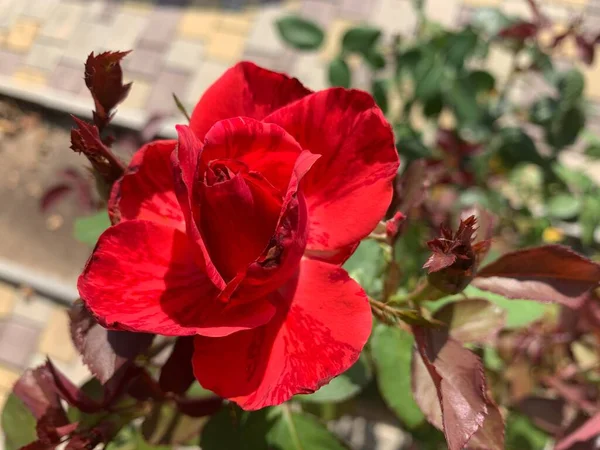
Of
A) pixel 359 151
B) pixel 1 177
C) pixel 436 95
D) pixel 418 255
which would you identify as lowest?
pixel 1 177

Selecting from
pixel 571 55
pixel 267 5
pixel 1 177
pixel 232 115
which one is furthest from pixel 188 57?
pixel 232 115

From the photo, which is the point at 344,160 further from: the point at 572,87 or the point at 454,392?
the point at 572,87

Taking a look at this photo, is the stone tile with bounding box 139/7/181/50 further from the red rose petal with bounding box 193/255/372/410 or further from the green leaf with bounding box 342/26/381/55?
the red rose petal with bounding box 193/255/372/410

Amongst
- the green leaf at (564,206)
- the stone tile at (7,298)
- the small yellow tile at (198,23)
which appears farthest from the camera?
the small yellow tile at (198,23)

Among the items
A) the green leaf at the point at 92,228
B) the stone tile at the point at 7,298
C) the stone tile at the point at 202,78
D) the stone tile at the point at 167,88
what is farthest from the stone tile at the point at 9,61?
the green leaf at the point at 92,228

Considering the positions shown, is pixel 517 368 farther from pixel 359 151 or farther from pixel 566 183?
pixel 359 151

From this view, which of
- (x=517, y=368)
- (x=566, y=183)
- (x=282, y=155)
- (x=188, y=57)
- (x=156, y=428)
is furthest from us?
(x=188, y=57)

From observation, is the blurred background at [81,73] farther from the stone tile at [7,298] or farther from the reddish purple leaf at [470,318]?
the reddish purple leaf at [470,318]
